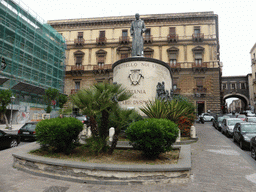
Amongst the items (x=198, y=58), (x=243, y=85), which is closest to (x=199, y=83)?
(x=198, y=58)

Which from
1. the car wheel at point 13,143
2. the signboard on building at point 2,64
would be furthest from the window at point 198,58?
the car wheel at point 13,143

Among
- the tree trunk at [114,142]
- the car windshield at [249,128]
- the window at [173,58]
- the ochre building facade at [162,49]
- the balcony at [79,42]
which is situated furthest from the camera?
the balcony at [79,42]

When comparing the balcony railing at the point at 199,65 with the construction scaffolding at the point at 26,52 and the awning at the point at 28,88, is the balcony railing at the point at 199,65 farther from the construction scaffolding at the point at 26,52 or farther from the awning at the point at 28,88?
the awning at the point at 28,88

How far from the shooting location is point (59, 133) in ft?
18.4

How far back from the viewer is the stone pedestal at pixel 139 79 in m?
11.1

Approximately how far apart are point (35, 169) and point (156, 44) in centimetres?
3246

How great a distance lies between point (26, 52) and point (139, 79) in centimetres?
2151

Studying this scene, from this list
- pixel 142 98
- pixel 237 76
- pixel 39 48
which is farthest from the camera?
pixel 237 76

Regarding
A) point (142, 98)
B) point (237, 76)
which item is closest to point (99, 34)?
point (142, 98)

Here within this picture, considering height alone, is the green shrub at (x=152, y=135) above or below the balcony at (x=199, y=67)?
below

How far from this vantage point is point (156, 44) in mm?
34781

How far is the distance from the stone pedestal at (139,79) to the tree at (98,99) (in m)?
5.20

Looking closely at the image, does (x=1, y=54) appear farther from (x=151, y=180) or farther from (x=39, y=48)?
(x=151, y=180)

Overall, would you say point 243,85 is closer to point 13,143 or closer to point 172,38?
point 172,38
